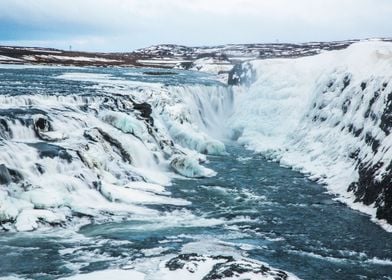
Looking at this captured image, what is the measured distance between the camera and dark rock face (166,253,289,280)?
39.4ft

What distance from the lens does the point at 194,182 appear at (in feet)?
76.5

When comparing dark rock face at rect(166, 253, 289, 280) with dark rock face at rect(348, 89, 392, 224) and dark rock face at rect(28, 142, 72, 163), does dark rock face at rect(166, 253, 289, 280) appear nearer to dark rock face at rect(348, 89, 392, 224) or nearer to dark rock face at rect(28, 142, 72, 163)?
dark rock face at rect(348, 89, 392, 224)

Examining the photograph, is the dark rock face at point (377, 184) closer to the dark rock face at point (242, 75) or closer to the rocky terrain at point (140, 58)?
the dark rock face at point (242, 75)

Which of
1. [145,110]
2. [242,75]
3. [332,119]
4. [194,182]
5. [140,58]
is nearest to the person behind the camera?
[194,182]

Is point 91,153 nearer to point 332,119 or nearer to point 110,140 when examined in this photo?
point 110,140

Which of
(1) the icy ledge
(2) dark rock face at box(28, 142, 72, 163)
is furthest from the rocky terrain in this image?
(2) dark rock face at box(28, 142, 72, 163)

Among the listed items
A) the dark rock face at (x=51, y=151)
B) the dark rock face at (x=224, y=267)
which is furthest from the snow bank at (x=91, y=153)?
the dark rock face at (x=224, y=267)

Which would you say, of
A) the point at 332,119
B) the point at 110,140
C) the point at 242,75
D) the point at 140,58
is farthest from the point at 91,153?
the point at 140,58

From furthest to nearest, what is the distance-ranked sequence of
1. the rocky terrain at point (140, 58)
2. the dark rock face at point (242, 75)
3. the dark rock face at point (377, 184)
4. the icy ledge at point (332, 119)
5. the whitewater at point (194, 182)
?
the rocky terrain at point (140, 58) → the dark rock face at point (242, 75) → the icy ledge at point (332, 119) → the dark rock face at point (377, 184) → the whitewater at point (194, 182)

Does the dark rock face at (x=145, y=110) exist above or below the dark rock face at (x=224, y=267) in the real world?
above

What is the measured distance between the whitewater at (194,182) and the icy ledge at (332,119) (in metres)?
0.10

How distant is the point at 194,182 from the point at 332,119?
10.0 meters

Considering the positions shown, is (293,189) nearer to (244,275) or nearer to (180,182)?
(180,182)

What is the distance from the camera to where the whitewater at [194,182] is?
1387cm
